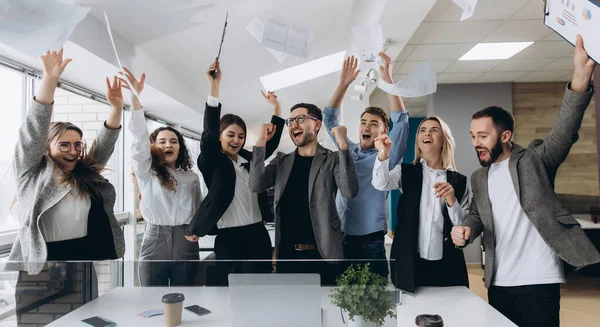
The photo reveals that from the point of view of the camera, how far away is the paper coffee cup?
111cm

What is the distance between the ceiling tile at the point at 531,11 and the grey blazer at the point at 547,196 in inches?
80.0

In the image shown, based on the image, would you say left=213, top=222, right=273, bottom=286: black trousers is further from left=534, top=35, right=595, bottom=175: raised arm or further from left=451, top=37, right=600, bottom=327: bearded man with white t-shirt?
left=534, top=35, right=595, bottom=175: raised arm

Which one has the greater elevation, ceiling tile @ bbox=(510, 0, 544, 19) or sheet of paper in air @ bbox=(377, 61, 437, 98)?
ceiling tile @ bbox=(510, 0, 544, 19)

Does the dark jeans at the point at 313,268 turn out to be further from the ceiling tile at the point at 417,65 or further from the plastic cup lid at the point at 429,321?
the ceiling tile at the point at 417,65

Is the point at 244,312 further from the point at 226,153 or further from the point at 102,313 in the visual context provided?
the point at 226,153

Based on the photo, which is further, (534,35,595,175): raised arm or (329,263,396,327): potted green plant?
(534,35,595,175): raised arm

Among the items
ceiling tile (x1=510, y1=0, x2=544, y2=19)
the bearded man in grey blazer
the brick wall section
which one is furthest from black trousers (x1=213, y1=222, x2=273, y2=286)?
the brick wall section

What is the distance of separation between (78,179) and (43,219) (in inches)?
8.6

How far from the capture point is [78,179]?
1818 millimetres

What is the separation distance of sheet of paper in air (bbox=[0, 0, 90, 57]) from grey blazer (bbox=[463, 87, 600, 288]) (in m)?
1.59

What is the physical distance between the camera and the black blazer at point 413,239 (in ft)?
5.19

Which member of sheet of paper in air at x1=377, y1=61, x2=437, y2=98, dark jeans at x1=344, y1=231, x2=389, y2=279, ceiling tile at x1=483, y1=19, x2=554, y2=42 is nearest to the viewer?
sheet of paper in air at x1=377, y1=61, x2=437, y2=98

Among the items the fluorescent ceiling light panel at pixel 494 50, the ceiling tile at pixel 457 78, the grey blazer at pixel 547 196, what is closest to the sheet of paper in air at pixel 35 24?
the grey blazer at pixel 547 196

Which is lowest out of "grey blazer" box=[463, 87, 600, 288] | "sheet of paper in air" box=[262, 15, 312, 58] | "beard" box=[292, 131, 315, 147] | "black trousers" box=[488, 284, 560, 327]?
"black trousers" box=[488, 284, 560, 327]
